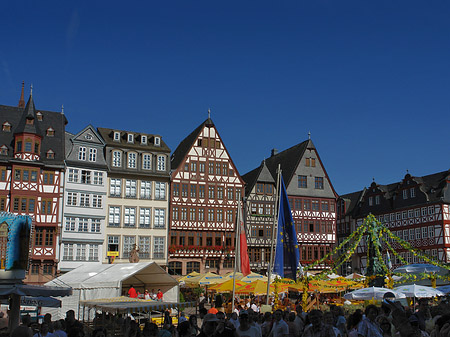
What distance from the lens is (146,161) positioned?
43219mm

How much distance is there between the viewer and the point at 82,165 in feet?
131

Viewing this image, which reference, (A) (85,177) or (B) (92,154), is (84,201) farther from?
(B) (92,154)

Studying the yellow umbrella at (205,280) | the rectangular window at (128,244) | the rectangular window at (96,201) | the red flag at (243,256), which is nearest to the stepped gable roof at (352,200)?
the rectangular window at (128,244)

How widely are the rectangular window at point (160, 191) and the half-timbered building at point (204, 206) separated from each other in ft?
2.10

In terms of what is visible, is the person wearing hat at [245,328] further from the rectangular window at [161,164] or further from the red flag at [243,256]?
the rectangular window at [161,164]

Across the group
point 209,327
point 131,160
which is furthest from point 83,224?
point 209,327

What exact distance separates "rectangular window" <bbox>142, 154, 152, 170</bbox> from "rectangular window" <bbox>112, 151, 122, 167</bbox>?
1840 mm

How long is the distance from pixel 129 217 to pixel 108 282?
61.6ft

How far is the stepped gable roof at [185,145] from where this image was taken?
44.6 m

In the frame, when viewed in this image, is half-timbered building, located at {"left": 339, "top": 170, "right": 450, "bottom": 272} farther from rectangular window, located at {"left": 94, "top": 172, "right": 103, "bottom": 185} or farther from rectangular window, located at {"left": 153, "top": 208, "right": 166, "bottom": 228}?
rectangular window, located at {"left": 94, "top": 172, "right": 103, "bottom": 185}

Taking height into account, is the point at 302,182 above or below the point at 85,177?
above

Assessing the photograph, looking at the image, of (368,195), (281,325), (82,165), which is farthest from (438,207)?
(281,325)

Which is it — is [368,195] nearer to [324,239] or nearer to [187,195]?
[324,239]

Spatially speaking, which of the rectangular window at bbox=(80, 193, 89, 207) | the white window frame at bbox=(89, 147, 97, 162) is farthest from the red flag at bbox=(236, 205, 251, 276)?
the white window frame at bbox=(89, 147, 97, 162)
